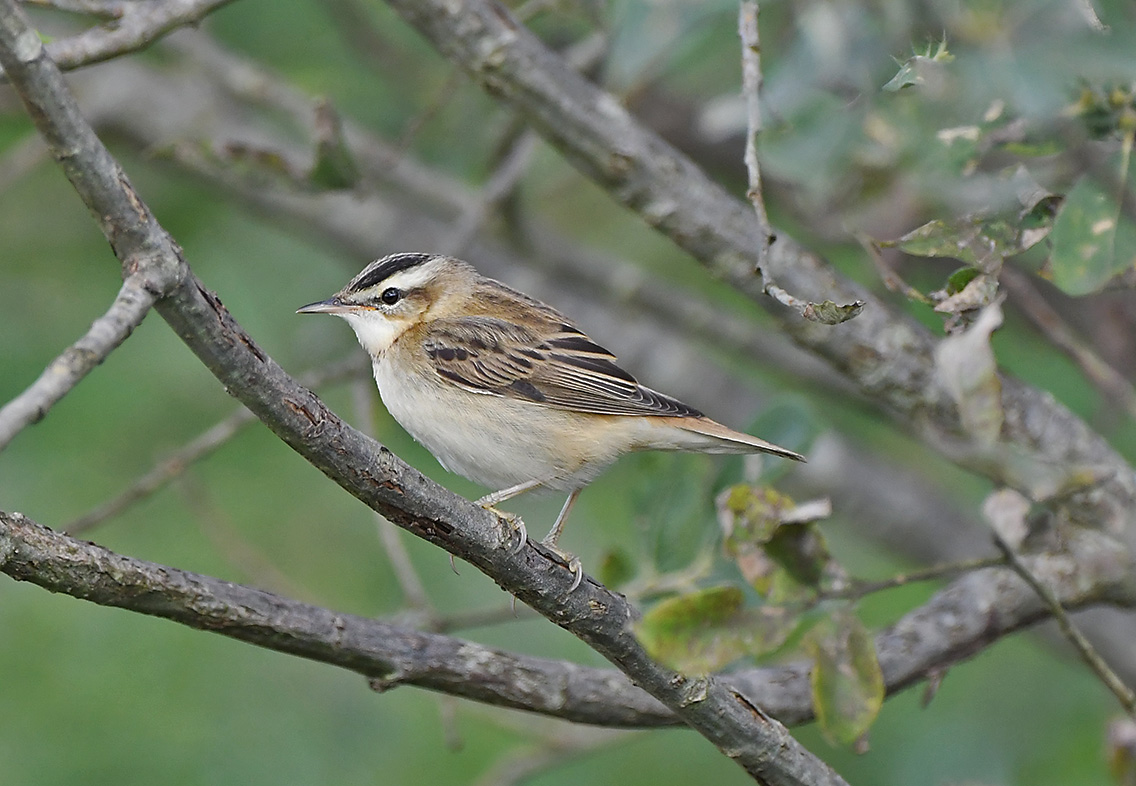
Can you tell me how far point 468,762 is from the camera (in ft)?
17.9

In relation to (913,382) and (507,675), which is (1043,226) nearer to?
(913,382)

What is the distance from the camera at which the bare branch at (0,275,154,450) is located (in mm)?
1799

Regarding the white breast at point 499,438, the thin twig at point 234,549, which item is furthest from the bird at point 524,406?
the thin twig at point 234,549

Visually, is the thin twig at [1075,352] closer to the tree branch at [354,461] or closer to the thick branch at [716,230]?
the thick branch at [716,230]

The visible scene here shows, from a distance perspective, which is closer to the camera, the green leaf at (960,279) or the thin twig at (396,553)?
the green leaf at (960,279)

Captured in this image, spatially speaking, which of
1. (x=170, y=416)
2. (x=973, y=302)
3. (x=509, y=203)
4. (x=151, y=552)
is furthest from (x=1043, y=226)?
(x=170, y=416)

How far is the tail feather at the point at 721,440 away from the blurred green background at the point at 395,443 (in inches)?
12.4

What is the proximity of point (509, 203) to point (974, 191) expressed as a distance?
2026 mm

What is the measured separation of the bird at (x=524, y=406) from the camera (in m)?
4.04

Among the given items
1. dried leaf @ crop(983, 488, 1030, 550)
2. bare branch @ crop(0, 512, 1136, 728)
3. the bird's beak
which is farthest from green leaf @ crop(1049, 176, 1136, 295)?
the bird's beak

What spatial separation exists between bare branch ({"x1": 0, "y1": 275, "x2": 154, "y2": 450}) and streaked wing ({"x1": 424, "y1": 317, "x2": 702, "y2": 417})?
2181 millimetres

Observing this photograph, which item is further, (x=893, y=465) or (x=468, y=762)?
(x=893, y=465)

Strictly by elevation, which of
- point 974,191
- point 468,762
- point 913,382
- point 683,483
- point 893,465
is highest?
point 974,191

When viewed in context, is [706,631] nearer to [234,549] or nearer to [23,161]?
[234,549]
